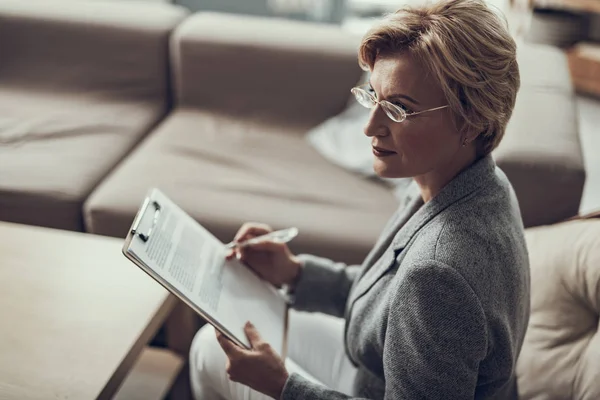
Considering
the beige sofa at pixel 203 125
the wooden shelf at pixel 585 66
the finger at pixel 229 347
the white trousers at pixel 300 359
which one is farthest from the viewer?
the wooden shelf at pixel 585 66

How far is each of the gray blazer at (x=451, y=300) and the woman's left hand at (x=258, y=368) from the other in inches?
1.0

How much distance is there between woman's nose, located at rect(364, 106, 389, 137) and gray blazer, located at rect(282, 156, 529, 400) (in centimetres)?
13

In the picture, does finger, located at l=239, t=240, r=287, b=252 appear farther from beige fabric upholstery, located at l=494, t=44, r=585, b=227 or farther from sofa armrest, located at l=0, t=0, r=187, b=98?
sofa armrest, located at l=0, t=0, r=187, b=98

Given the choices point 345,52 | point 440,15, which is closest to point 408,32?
point 440,15

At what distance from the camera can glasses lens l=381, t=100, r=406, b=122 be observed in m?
0.90

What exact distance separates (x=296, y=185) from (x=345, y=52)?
0.56 meters

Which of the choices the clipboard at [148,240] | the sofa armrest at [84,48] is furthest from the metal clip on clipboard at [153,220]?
the sofa armrest at [84,48]

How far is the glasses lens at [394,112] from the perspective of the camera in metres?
0.90

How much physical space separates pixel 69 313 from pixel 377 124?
753mm

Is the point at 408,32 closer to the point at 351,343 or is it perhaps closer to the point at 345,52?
the point at 351,343

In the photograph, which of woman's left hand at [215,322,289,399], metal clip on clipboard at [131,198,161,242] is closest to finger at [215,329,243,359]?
woman's left hand at [215,322,289,399]

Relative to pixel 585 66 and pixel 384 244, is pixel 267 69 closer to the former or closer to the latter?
pixel 384 244

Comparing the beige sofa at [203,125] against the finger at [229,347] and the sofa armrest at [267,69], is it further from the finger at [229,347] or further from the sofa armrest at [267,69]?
the finger at [229,347]

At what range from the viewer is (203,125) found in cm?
218
